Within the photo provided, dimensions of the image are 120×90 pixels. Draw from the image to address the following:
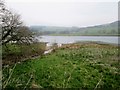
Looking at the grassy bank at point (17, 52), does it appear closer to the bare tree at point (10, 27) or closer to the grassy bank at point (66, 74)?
the bare tree at point (10, 27)

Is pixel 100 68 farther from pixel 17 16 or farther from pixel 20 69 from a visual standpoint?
pixel 17 16

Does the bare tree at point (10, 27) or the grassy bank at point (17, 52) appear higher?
the bare tree at point (10, 27)

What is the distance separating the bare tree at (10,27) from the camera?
2230cm

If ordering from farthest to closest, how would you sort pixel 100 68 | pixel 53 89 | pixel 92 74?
pixel 100 68 → pixel 92 74 → pixel 53 89

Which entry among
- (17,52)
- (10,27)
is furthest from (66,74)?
(17,52)

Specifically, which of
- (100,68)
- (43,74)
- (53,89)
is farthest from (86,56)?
(53,89)

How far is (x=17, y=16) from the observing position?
2348 cm

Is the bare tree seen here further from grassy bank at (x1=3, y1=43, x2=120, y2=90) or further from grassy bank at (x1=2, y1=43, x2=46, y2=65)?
grassy bank at (x1=3, y1=43, x2=120, y2=90)

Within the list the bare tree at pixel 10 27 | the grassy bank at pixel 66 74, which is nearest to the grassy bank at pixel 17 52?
the bare tree at pixel 10 27

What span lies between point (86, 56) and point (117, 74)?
22.5ft

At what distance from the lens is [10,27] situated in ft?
74.1

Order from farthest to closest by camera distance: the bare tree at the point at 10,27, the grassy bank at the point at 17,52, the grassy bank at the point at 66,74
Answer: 1. the grassy bank at the point at 17,52
2. the bare tree at the point at 10,27
3. the grassy bank at the point at 66,74

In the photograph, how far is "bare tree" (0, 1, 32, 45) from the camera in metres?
22.3

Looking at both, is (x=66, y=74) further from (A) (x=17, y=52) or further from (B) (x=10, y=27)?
(A) (x=17, y=52)
